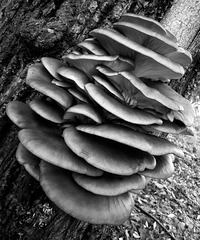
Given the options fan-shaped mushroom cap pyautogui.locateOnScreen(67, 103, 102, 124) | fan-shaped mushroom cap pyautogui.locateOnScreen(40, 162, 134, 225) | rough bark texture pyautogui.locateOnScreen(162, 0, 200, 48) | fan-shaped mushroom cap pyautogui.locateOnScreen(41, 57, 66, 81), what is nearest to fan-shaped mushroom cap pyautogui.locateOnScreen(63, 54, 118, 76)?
fan-shaped mushroom cap pyautogui.locateOnScreen(41, 57, 66, 81)

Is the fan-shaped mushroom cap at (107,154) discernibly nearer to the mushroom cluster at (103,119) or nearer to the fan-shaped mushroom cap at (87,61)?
the mushroom cluster at (103,119)

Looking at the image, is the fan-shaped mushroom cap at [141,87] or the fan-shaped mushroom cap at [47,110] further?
the fan-shaped mushroom cap at [47,110]

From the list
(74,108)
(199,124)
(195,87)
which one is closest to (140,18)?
(74,108)

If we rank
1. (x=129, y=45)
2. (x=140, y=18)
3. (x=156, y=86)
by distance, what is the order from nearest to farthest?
(x=129, y=45)
(x=140, y=18)
(x=156, y=86)

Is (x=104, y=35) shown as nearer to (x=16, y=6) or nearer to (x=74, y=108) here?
(x=74, y=108)

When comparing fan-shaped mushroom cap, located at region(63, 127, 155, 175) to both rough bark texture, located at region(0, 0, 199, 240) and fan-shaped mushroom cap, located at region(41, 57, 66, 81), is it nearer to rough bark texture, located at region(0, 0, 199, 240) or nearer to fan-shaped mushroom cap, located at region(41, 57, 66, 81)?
fan-shaped mushroom cap, located at region(41, 57, 66, 81)

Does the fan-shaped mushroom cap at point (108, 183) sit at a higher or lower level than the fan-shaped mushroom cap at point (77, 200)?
higher

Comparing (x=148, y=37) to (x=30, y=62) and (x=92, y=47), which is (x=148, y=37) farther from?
(x=30, y=62)

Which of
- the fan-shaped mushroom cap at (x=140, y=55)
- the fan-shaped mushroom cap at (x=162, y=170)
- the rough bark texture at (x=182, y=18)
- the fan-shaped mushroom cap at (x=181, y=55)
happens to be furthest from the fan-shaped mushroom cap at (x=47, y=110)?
the rough bark texture at (x=182, y=18)
